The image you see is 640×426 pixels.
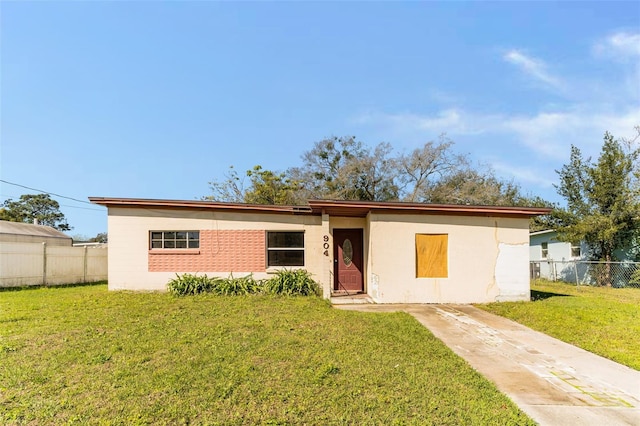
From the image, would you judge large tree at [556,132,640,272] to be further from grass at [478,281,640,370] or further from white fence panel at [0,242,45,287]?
white fence panel at [0,242,45,287]

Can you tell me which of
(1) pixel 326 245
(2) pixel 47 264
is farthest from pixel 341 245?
(2) pixel 47 264

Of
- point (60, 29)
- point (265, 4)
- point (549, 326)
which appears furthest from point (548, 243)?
point (60, 29)

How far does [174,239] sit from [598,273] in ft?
64.5

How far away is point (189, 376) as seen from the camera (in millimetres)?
3955

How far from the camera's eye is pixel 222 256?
1115 centimetres

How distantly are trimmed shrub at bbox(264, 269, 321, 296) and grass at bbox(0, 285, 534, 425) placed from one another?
329 cm

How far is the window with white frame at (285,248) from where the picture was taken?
11.3 m

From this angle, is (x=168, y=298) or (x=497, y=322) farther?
(x=168, y=298)

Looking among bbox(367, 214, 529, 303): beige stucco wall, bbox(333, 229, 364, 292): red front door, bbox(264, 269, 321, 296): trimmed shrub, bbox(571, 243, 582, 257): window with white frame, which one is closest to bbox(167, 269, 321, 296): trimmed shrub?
bbox(264, 269, 321, 296): trimmed shrub

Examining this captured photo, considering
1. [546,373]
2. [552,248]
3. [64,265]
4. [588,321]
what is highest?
[552,248]

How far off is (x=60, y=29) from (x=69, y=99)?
15.0 ft

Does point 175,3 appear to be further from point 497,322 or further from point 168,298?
point 497,322

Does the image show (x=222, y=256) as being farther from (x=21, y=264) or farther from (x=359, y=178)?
(x=359, y=178)

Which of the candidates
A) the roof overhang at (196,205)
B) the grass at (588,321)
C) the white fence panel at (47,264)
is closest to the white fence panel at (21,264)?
the white fence panel at (47,264)
